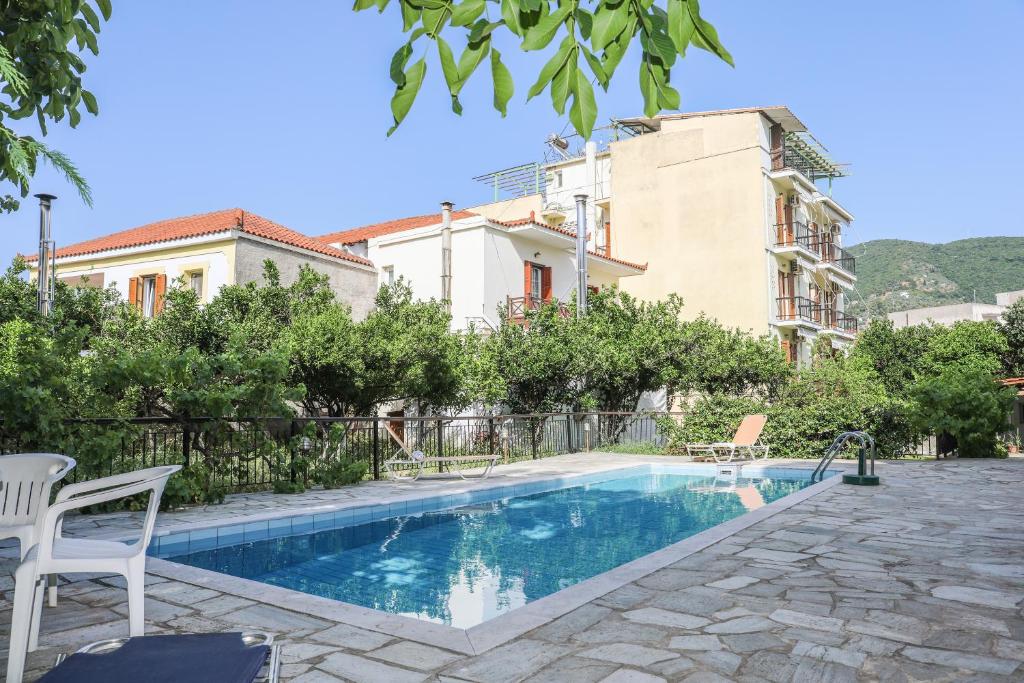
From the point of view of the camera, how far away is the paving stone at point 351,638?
3527 millimetres

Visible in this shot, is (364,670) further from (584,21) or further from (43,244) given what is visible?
(43,244)

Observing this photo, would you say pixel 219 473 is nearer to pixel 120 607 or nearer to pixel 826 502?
pixel 120 607

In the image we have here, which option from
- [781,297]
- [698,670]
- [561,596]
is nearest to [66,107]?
[561,596]

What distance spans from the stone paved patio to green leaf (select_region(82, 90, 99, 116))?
278 cm

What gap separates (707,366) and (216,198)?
15981mm

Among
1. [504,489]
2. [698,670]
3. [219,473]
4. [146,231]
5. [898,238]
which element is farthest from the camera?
[898,238]

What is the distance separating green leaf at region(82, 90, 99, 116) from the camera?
13.0 ft

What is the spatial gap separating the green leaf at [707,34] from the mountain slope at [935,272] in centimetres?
6280

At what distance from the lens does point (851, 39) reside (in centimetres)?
820

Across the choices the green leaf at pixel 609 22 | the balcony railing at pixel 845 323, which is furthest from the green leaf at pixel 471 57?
the balcony railing at pixel 845 323

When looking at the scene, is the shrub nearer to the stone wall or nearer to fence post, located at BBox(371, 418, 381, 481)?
fence post, located at BBox(371, 418, 381, 481)

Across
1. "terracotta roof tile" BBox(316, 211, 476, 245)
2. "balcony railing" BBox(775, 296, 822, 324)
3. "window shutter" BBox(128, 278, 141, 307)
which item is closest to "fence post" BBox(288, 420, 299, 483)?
"window shutter" BBox(128, 278, 141, 307)

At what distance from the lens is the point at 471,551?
766 cm

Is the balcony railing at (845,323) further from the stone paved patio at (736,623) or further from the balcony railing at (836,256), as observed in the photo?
the stone paved patio at (736,623)
